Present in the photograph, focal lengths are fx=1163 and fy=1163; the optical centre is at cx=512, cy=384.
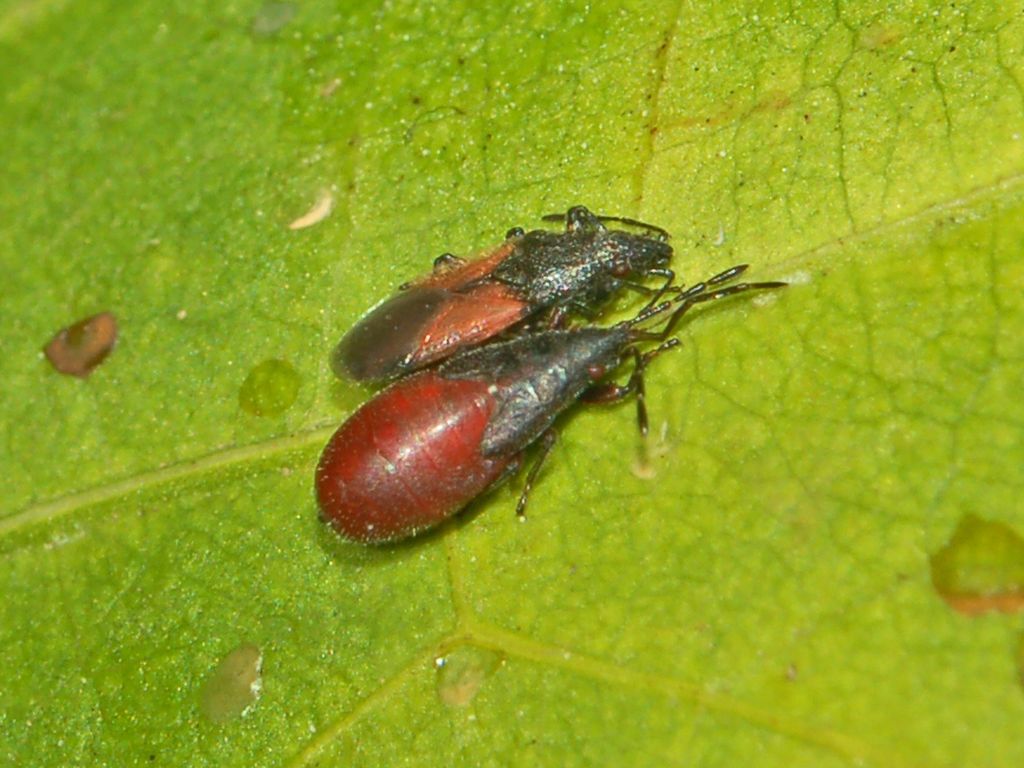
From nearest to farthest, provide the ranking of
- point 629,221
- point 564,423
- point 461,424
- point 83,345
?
1. point 461,424
2. point 564,423
3. point 629,221
4. point 83,345

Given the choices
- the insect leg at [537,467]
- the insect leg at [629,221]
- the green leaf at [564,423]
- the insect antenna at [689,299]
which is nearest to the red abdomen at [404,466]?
the insect leg at [537,467]

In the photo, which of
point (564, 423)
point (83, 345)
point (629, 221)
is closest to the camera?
point (564, 423)

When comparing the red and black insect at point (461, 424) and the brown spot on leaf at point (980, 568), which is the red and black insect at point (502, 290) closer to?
the red and black insect at point (461, 424)

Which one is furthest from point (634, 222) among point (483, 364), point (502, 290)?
point (483, 364)

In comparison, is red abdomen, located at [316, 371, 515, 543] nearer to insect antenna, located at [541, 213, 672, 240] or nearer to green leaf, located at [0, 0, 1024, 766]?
green leaf, located at [0, 0, 1024, 766]

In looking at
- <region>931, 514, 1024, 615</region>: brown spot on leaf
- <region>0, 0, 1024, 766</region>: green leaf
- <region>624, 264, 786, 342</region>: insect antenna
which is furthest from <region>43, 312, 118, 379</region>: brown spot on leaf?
<region>931, 514, 1024, 615</region>: brown spot on leaf

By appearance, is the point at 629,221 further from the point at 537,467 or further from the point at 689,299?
the point at 537,467

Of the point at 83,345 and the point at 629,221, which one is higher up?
the point at 629,221

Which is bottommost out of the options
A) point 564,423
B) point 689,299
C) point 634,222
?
point 564,423
